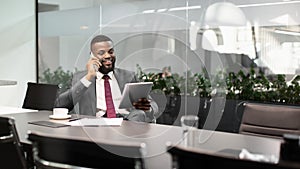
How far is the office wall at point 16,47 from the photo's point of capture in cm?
548

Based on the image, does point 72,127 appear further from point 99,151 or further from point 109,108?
point 99,151

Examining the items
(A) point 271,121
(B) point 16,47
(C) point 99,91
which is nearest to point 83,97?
(C) point 99,91

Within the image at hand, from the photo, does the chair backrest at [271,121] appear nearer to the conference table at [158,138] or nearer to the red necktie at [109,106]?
the conference table at [158,138]

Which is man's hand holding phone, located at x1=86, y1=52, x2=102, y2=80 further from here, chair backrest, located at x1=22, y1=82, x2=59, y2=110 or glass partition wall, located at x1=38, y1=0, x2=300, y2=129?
glass partition wall, located at x1=38, y1=0, x2=300, y2=129

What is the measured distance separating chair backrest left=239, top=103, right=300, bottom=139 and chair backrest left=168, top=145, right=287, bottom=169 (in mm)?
1433

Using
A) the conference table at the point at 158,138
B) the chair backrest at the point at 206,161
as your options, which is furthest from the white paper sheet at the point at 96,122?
the chair backrest at the point at 206,161

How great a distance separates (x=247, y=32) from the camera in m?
4.06

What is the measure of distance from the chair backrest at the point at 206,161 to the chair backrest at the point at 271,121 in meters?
1.43

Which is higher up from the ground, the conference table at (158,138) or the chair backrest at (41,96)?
the chair backrest at (41,96)

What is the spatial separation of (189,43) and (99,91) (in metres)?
1.79

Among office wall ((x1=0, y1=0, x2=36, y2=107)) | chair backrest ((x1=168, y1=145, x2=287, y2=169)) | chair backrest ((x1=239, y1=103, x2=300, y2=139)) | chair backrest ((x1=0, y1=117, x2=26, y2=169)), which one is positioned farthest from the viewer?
office wall ((x1=0, y1=0, x2=36, y2=107))

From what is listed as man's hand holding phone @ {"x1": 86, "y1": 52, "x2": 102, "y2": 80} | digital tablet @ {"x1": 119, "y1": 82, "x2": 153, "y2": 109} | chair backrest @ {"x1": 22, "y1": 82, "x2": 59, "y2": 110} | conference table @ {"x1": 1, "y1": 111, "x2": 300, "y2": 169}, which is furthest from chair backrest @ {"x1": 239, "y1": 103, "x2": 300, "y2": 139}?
chair backrest @ {"x1": 22, "y1": 82, "x2": 59, "y2": 110}

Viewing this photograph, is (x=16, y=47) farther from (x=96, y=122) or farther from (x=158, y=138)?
(x=158, y=138)

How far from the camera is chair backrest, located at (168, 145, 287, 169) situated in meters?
1.09
